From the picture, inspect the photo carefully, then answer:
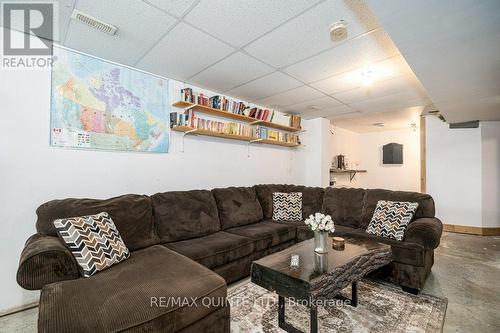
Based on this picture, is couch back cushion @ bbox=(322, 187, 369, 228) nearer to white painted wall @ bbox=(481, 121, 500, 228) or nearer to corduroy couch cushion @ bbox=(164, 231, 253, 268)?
corduroy couch cushion @ bbox=(164, 231, 253, 268)

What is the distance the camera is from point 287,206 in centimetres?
342

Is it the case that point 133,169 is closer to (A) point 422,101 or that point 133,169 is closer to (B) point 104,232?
(B) point 104,232

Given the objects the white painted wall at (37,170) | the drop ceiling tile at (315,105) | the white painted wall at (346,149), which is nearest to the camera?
the white painted wall at (37,170)

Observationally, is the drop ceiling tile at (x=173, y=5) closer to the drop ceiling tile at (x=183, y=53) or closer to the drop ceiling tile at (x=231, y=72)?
the drop ceiling tile at (x=183, y=53)

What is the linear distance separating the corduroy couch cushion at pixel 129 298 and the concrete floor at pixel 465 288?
0.90 m

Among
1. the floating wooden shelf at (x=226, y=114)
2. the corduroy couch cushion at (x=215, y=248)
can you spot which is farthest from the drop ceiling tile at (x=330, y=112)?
the corduroy couch cushion at (x=215, y=248)

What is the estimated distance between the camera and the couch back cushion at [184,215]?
2.34 metres

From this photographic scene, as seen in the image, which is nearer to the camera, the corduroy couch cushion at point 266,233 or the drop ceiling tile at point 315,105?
the corduroy couch cushion at point 266,233

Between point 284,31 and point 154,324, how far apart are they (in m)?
2.14

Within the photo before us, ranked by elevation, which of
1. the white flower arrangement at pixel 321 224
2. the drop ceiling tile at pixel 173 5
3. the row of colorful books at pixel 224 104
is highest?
the drop ceiling tile at pixel 173 5

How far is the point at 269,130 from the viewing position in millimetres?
4020

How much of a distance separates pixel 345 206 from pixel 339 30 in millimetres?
2224

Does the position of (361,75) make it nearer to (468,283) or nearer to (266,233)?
(266,233)

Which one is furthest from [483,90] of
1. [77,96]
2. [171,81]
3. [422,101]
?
[77,96]
